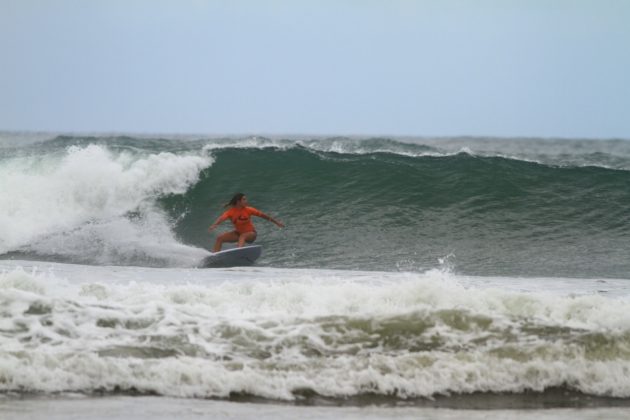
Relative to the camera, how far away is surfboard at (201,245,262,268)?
37.1 ft

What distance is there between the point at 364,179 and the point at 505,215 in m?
3.08

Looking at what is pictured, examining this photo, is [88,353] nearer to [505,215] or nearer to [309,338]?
[309,338]

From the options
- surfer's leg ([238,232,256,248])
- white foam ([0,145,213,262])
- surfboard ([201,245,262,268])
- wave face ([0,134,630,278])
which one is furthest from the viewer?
white foam ([0,145,213,262])

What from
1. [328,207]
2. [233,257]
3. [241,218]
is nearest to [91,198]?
[241,218]

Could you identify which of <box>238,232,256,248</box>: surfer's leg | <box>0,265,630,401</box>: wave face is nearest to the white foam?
<box>238,232,256,248</box>: surfer's leg

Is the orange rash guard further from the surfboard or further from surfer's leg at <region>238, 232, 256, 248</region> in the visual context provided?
the surfboard

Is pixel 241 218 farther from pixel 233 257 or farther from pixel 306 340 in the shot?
pixel 306 340

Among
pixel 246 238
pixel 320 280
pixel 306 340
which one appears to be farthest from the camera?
pixel 246 238

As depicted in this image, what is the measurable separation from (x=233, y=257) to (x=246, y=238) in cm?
84

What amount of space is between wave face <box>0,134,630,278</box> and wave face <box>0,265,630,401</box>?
4414 millimetres

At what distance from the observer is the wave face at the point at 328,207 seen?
12.7 metres

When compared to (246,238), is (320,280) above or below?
above

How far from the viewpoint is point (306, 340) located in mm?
6645

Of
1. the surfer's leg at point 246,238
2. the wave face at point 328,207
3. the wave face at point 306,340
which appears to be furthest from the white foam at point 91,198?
the wave face at point 306,340
